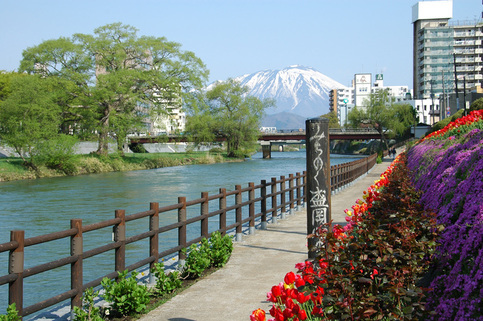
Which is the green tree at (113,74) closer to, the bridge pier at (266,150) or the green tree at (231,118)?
the green tree at (231,118)

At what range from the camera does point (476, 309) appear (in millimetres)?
3713

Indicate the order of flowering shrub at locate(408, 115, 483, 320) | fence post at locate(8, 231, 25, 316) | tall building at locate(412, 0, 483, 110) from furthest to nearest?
1. tall building at locate(412, 0, 483, 110)
2. fence post at locate(8, 231, 25, 316)
3. flowering shrub at locate(408, 115, 483, 320)

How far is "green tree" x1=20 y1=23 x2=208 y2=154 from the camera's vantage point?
55281 mm

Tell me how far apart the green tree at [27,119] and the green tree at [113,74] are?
504cm

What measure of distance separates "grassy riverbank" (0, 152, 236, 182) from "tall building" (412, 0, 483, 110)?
87.2m

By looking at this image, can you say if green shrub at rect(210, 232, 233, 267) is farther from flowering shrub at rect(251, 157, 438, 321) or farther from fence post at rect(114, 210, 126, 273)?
flowering shrub at rect(251, 157, 438, 321)

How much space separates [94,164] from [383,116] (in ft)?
192

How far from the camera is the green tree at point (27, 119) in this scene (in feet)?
156

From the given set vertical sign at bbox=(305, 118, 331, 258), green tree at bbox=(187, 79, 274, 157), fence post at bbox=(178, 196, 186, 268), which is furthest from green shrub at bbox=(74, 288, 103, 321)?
green tree at bbox=(187, 79, 274, 157)

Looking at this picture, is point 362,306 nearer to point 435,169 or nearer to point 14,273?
point 14,273

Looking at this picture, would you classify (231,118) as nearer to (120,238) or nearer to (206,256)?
(206,256)

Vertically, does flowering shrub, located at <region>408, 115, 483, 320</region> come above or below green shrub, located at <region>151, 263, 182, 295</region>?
above

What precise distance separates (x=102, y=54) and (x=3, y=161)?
50.0ft

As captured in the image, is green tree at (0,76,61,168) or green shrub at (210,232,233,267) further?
green tree at (0,76,61,168)
